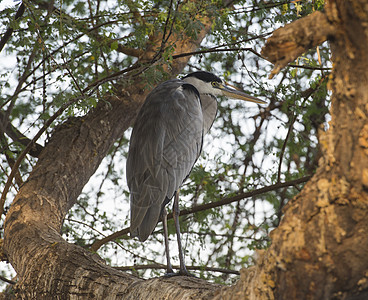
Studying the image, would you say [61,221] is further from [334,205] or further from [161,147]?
[334,205]

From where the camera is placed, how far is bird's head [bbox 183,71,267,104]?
3.34 meters

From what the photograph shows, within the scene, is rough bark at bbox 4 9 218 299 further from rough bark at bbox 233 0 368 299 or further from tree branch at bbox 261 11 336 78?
tree branch at bbox 261 11 336 78

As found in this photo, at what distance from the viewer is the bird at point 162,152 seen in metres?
2.64

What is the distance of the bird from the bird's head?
1.10ft

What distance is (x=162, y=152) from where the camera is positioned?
110 inches

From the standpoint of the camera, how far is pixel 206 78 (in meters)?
3.35

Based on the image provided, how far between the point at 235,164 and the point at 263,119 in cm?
45

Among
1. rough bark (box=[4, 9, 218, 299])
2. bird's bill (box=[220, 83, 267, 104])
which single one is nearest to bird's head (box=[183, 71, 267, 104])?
bird's bill (box=[220, 83, 267, 104])

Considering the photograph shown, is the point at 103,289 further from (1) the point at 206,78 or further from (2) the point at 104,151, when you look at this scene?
(1) the point at 206,78

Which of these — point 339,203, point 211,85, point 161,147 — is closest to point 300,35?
point 339,203

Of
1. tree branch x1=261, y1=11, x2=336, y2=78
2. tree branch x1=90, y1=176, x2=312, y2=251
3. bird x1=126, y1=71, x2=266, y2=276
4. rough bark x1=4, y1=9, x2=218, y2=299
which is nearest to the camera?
tree branch x1=261, y1=11, x2=336, y2=78

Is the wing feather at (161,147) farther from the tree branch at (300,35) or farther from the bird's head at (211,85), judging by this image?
the tree branch at (300,35)

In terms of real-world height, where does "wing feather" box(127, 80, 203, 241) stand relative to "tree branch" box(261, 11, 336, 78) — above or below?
above

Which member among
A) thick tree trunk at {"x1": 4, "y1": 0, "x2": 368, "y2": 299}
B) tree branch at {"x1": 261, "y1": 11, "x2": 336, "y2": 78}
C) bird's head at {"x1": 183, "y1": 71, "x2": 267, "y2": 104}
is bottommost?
thick tree trunk at {"x1": 4, "y1": 0, "x2": 368, "y2": 299}
